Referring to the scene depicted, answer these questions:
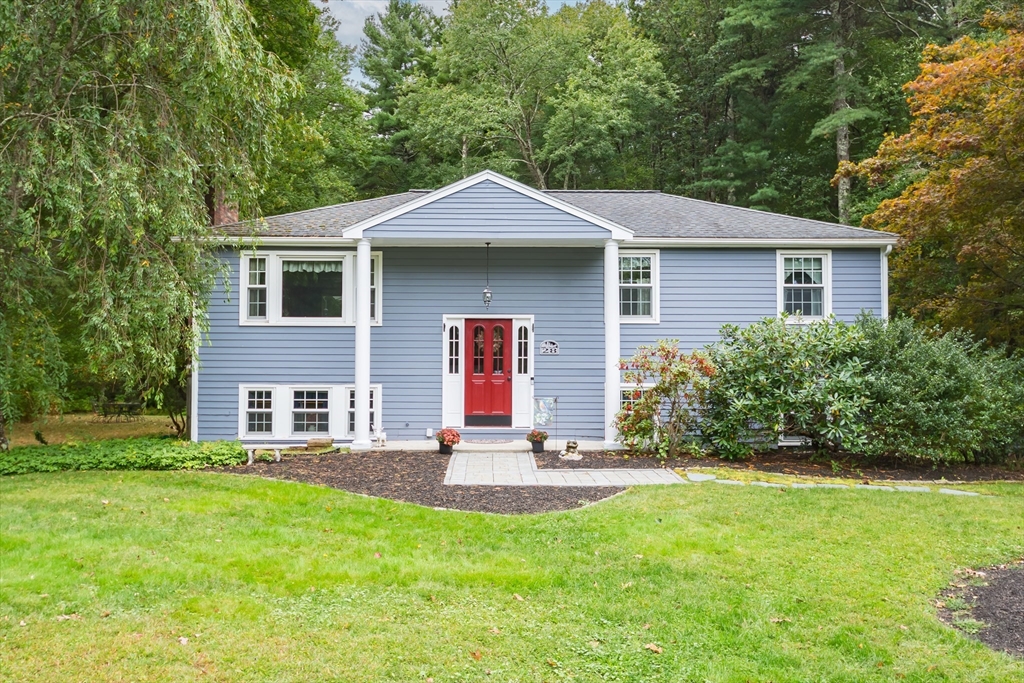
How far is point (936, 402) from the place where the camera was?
30.9 ft

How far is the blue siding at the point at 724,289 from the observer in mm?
12484

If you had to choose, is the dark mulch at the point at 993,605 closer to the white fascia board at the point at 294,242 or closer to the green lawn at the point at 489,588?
the green lawn at the point at 489,588

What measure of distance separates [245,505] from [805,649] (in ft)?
18.1

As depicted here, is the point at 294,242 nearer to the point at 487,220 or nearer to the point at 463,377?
the point at 487,220

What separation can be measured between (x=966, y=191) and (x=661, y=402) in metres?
6.44

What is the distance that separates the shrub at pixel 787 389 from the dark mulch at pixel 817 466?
14.2 inches

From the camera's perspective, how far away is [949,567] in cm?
529

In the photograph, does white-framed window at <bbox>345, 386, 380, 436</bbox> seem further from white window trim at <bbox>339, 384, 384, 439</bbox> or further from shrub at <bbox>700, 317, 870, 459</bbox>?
shrub at <bbox>700, 317, 870, 459</bbox>

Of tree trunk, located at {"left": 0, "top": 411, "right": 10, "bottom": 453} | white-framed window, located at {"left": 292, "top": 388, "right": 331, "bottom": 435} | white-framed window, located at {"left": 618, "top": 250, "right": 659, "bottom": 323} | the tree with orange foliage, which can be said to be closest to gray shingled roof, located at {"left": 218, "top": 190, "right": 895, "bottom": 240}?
white-framed window, located at {"left": 618, "top": 250, "right": 659, "bottom": 323}

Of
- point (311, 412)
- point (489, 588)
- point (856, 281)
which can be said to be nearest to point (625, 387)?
point (856, 281)

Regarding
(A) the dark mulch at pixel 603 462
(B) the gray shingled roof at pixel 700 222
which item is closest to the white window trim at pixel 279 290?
(B) the gray shingled roof at pixel 700 222

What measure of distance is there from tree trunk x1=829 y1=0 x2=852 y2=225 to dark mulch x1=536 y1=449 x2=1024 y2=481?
1225 cm

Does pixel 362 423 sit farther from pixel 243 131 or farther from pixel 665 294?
pixel 665 294

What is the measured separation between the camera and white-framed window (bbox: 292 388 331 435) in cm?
1236
